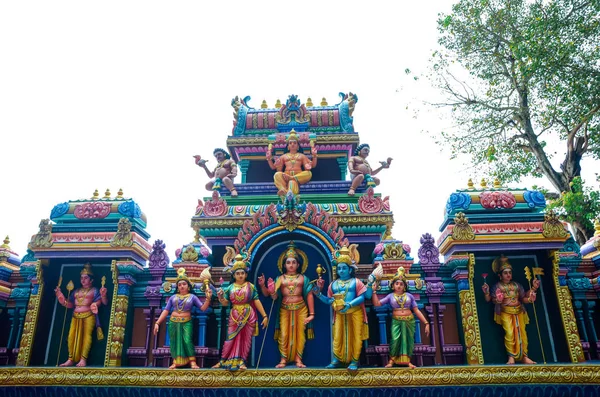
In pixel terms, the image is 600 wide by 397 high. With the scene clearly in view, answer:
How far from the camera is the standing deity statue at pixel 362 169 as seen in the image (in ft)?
36.5

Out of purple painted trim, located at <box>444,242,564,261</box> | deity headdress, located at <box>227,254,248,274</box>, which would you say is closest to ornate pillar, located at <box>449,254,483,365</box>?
purple painted trim, located at <box>444,242,564,261</box>

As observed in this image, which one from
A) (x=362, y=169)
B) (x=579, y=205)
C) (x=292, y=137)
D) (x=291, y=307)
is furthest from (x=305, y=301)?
(x=579, y=205)

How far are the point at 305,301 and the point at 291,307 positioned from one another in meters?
0.31

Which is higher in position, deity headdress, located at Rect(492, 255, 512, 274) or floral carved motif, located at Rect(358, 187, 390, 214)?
floral carved motif, located at Rect(358, 187, 390, 214)

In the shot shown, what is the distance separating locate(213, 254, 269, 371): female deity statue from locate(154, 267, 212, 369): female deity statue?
49cm

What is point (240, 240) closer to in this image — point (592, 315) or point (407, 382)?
point (407, 382)

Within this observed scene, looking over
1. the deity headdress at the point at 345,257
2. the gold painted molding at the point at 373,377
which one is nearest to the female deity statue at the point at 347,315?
the deity headdress at the point at 345,257

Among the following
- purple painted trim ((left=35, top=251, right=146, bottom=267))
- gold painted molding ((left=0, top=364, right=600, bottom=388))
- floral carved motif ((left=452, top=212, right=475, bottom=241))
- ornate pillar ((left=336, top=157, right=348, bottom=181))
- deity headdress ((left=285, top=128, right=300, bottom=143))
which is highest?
deity headdress ((left=285, top=128, right=300, bottom=143))

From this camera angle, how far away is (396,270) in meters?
8.92

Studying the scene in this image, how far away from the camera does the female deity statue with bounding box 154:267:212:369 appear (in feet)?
27.9

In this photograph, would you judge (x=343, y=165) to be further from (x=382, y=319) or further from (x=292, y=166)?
(x=382, y=319)

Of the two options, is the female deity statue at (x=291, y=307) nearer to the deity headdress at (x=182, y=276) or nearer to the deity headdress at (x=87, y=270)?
the deity headdress at (x=182, y=276)

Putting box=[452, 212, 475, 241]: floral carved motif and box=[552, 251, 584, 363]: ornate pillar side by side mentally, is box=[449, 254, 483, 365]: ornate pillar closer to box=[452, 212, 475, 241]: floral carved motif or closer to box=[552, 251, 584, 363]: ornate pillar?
box=[452, 212, 475, 241]: floral carved motif

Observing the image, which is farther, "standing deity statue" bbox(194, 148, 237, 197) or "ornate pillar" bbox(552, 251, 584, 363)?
"standing deity statue" bbox(194, 148, 237, 197)
